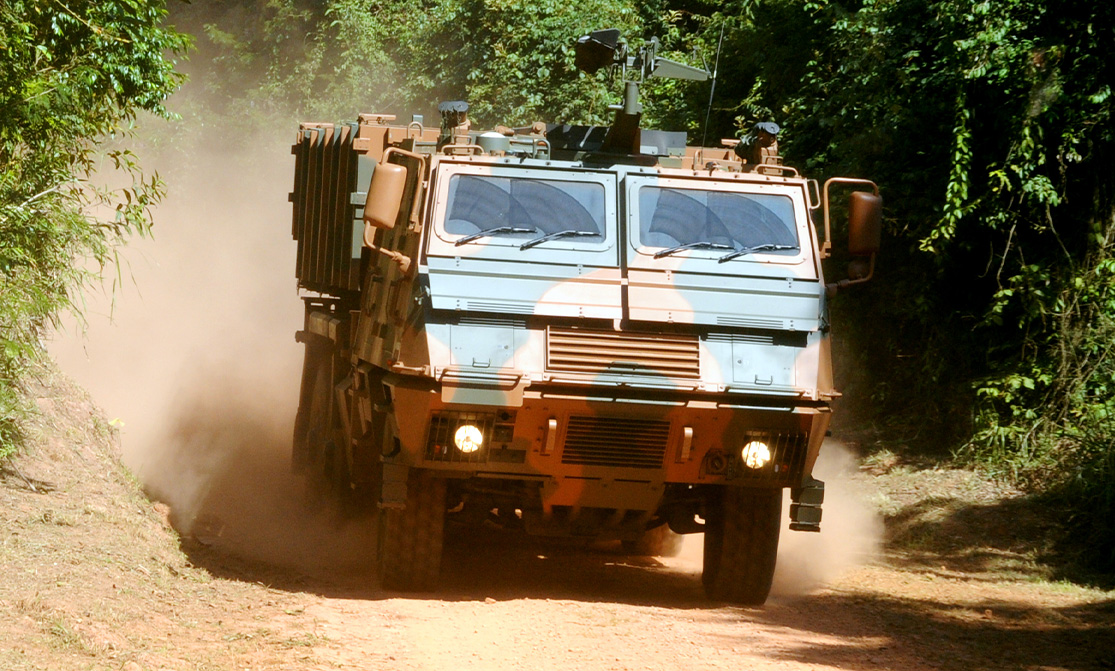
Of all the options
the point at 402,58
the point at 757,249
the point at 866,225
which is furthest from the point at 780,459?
the point at 402,58

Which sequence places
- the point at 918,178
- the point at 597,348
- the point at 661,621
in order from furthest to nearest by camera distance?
the point at 918,178 < the point at 597,348 < the point at 661,621

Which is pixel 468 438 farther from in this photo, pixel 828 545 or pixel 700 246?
pixel 828 545

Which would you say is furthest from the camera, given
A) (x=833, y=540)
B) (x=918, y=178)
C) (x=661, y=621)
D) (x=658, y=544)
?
(x=918, y=178)

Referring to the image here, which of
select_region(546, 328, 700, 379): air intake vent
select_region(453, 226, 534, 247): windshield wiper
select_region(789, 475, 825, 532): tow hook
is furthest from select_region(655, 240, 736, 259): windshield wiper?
select_region(789, 475, 825, 532): tow hook

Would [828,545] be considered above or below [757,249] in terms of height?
below

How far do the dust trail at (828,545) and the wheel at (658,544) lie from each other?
0.26 feet

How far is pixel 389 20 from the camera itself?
26.3 meters

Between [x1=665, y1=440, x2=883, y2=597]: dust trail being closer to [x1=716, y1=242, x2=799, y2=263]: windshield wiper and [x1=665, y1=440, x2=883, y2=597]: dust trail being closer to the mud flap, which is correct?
[x1=716, y1=242, x2=799, y2=263]: windshield wiper

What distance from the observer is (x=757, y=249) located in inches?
307

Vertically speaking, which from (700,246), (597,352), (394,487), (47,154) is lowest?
(394,487)

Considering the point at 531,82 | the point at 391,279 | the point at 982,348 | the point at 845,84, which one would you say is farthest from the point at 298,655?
the point at 531,82

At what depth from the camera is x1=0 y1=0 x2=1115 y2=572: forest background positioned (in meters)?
8.98

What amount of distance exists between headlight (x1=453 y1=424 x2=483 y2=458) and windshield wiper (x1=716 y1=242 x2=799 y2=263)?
160 centimetres

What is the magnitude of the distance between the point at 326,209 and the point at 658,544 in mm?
3493
